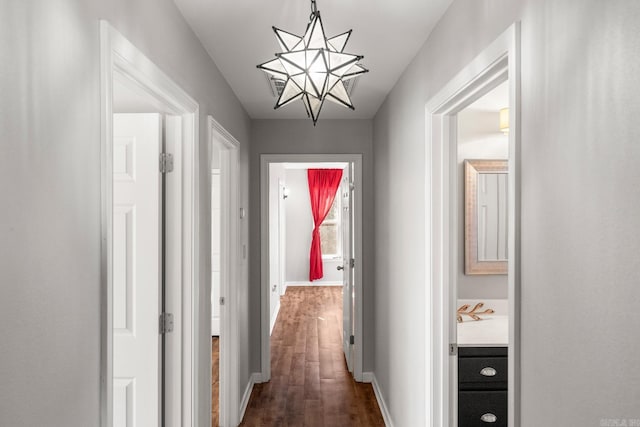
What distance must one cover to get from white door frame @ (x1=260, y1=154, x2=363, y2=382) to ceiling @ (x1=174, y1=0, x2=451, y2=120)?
44.9 inches

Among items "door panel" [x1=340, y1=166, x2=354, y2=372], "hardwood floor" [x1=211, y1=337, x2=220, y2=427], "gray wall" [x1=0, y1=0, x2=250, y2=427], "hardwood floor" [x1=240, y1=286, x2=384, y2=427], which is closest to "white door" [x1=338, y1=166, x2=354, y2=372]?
"door panel" [x1=340, y1=166, x2=354, y2=372]

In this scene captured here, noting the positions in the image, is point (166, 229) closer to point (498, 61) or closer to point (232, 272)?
point (232, 272)

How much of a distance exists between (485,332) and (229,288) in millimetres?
1791

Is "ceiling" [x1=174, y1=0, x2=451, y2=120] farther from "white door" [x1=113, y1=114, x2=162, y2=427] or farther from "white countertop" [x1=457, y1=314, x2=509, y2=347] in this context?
"white countertop" [x1=457, y1=314, x2=509, y2=347]

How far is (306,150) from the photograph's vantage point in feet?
13.1

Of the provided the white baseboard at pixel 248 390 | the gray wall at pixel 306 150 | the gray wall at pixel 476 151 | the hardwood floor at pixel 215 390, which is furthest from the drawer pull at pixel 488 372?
the hardwood floor at pixel 215 390

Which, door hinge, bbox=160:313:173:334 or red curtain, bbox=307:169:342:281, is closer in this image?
door hinge, bbox=160:313:173:334

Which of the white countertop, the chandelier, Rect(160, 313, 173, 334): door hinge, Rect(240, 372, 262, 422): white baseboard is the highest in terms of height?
the chandelier

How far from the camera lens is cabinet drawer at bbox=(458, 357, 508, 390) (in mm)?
2510

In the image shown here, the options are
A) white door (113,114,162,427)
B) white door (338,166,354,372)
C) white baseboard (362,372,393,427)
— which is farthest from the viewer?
white door (338,166,354,372)

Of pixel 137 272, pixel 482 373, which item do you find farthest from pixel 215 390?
pixel 482 373

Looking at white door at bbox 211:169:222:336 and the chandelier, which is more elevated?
the chandelier

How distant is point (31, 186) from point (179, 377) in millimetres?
1413

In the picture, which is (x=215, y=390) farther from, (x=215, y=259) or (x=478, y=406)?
(x=478, y=406)
